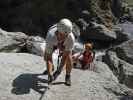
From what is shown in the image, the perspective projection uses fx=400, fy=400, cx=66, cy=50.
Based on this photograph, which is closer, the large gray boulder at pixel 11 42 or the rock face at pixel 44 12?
the large gray boulder at pixel 11 42

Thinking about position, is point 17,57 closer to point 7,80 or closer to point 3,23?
point 7,80

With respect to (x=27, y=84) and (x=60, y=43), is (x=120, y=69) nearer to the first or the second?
(x=60, y=43)

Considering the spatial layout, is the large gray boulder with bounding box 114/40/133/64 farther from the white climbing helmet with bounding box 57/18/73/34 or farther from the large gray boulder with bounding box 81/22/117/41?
the large gray boulder with bounding box 81/22/117/41

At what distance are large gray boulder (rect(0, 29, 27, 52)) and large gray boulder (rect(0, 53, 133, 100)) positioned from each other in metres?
3.28

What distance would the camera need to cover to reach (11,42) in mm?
18453

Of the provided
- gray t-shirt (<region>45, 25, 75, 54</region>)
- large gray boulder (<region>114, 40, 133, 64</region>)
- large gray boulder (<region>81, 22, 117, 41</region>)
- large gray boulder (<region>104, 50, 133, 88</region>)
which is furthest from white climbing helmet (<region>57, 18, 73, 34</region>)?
large gray boulder (<region>81, 22, 117, 41</region>)

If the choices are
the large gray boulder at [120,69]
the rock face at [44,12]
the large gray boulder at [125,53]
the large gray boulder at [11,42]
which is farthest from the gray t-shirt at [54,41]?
the rock face at [44,12]

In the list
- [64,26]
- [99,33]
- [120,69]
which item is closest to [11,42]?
[120,69]

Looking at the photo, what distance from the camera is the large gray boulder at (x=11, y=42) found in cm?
1764

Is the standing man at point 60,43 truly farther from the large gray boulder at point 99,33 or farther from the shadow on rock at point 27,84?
the large gray boulder at point 99,33

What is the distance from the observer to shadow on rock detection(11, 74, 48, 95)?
38.0 ft

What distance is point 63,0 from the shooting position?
41531mm

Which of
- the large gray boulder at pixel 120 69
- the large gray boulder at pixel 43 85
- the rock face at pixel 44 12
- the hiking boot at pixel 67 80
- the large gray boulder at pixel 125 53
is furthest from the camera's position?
the rock face at pixel 44 12

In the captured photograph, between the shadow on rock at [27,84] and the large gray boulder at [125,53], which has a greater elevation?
the large gray boulder at [125,53]
